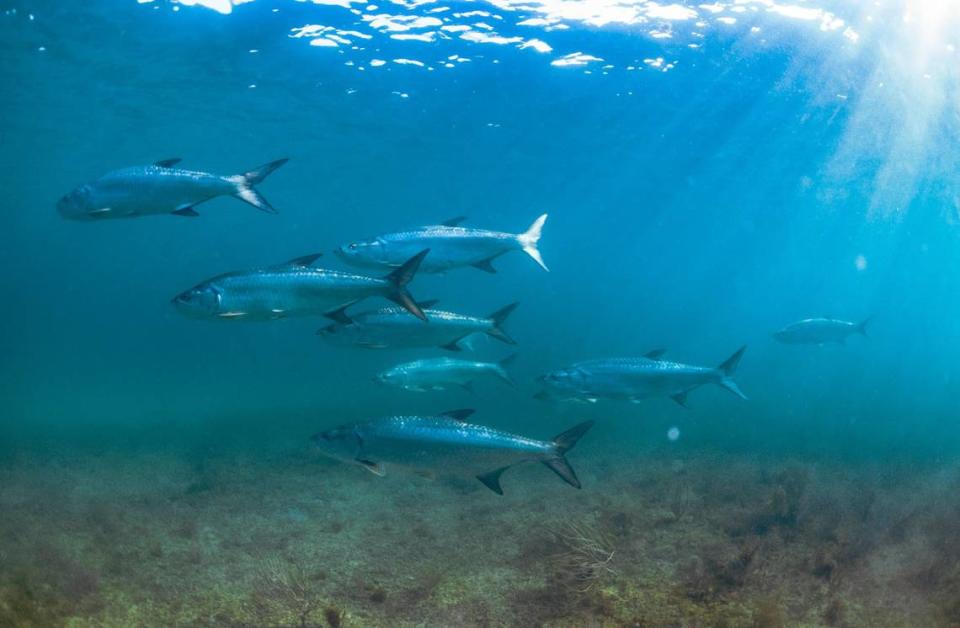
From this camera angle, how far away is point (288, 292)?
5578mm

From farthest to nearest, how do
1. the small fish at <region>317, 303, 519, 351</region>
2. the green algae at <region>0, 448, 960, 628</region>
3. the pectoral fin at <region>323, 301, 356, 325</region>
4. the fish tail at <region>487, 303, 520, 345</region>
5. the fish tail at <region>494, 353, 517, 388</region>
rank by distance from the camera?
1. the fish tail at <region>494, 353, 517, 388</region>
2. the fish tail at <region>487, 303, 520, 345</region>
3. the small fish at <region>317, 303, 519, 351</region>
4. the pectoral fin at <region>323, 301, 356, 325</region>
5. the green algae at <region>0, 448, 960, 628</region>

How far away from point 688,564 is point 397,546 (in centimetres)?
393

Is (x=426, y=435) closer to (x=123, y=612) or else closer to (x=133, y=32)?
(x=123, y=612)

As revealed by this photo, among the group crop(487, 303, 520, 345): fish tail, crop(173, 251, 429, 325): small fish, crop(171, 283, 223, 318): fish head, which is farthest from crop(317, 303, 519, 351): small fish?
crop(171, 283, 223, 318): fish head

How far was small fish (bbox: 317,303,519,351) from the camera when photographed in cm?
741

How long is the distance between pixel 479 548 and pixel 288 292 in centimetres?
466

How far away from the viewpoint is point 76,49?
19.7 m

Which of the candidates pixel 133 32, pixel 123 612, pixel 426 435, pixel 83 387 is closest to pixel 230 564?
pixel 123 612

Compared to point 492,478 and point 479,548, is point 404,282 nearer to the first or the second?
point 492,478

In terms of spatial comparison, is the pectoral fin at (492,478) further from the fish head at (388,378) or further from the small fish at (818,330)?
the small fish at (818,330)

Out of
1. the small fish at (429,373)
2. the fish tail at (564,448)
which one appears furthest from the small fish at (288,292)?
the small fish at (429,373)

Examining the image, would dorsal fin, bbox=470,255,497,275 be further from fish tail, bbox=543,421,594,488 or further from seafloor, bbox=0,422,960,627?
seafloor, bbox=0,422,960,627

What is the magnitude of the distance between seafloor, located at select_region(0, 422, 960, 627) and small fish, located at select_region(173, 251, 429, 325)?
9.89 feet

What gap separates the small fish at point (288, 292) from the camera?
17.6ft
